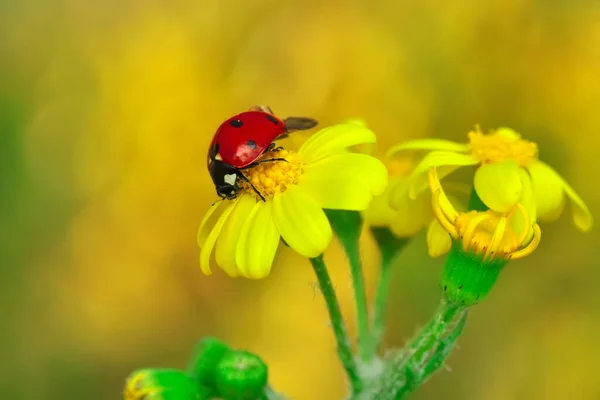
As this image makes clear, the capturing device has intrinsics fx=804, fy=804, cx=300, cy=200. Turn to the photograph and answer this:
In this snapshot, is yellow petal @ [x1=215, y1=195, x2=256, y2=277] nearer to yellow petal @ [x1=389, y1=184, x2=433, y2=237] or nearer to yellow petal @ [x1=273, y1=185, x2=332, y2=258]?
yellow petal @ [x1=273, y1=185, x2=332, y2=258]

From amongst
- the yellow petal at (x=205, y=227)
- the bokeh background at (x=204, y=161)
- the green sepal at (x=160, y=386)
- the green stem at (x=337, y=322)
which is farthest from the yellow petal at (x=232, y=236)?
the bokeh background at (x=204, y=161)

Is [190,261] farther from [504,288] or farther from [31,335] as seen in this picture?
[504,288]

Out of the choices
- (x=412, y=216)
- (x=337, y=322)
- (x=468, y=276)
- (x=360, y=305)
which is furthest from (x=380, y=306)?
(x=468, y=276)

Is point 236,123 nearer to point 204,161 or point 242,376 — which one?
point 242,376

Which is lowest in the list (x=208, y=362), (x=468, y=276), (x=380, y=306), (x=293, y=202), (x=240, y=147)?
(x=380, y=306)

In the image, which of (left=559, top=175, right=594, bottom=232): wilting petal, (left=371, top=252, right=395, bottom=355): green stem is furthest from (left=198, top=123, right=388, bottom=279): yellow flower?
(left=559, top=175, right=594, bottom=232): wilting petal

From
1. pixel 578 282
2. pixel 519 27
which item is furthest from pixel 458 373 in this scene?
pixel 519 27
